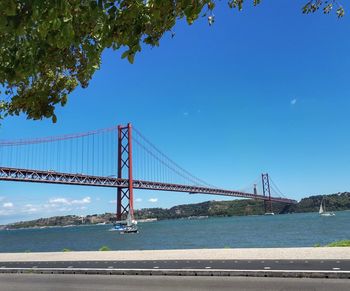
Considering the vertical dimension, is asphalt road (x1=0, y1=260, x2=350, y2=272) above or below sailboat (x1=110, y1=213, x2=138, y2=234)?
below

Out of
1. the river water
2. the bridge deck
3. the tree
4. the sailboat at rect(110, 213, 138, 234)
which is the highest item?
the bridge deck

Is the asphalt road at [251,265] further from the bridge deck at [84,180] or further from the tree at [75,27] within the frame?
the bridge deck at [84,180]

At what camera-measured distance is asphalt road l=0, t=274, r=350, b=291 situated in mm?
9375

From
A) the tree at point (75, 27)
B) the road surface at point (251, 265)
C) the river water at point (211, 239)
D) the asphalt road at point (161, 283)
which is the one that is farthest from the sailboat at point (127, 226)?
the tree at point (75, 27)

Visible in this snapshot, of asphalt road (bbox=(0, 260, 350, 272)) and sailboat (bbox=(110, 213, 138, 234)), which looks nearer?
asphalt road (bbox=(0, 260, 350, 272))

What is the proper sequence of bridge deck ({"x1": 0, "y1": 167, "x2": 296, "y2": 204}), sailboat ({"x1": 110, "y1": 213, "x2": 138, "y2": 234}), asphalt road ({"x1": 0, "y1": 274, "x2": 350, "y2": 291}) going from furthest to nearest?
sailboat ({"x1": 110, "y1": 213, "x2": 138, "y2": 234}) < bridge deck ({"x1": 0, "y1": 167, "x2": 296, "y2": 204}) < asphalt road ({"x1": 0, "y1": 274, "x2": 350, "y2": 291})

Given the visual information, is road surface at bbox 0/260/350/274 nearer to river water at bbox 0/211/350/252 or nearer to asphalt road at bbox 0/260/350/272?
asphalt road at bbox 0/260/350/272

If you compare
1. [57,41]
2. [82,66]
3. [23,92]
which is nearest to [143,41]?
[57,41]

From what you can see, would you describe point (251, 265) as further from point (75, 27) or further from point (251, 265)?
point (75, 27)

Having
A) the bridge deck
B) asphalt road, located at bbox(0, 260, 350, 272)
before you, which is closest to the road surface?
asphalt road, located at bbox(0, 260, 350, 272)

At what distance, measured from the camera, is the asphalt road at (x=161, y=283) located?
9375mm

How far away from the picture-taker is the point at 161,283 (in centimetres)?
1072

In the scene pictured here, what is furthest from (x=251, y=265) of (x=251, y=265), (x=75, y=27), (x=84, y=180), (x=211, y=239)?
(x=84, y=180)

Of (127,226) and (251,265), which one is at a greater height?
(127,226)
